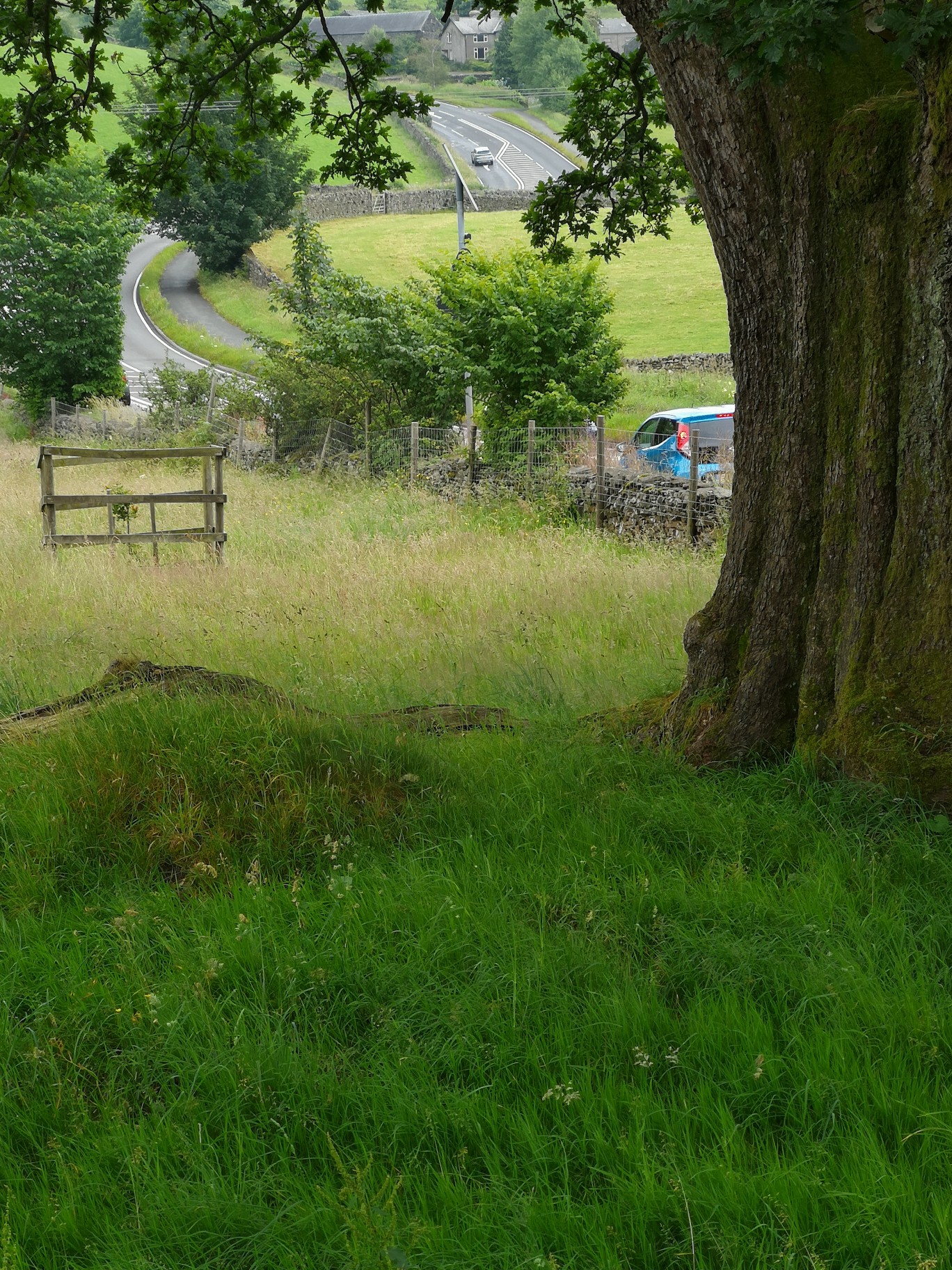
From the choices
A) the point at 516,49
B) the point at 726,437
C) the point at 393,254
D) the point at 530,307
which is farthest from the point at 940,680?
the point at 516,49

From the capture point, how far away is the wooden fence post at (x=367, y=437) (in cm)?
2128

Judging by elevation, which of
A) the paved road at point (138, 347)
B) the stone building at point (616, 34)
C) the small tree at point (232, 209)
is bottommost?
the paved road at point (138, 347)

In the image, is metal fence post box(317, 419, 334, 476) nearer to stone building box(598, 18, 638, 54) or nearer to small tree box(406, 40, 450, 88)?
stone building box(598, 18, 638, 54)

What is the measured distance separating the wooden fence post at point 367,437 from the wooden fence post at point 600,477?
670cm

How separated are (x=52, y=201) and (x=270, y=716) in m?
35.8

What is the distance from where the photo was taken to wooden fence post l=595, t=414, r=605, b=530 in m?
15.3

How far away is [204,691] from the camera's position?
207 inches

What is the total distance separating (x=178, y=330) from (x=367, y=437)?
103 feet

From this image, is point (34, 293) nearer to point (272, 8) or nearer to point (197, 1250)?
point (272, 8)

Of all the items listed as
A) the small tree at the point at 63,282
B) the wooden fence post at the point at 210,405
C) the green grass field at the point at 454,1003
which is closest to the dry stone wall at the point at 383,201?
the small tree at the point at 63,282

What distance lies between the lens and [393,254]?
58.0m

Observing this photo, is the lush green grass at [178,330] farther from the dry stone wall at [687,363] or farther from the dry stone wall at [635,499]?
the dry stone wall at [635,499]

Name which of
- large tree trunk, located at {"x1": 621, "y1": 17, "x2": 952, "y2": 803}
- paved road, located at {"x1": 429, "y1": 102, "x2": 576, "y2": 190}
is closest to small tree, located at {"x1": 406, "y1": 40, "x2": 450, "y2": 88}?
paved road, located at {"x1": 429, "y1": 102, "x2": 576, "y2": 190}

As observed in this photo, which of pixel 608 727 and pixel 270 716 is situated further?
pixel 608 727
